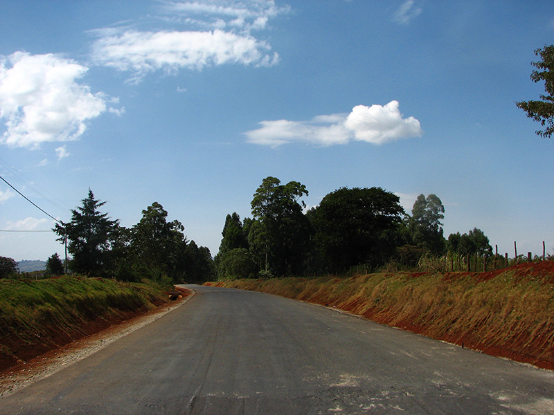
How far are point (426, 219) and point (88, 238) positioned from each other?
5402 centimetres

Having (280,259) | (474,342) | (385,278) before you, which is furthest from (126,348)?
(280,259)

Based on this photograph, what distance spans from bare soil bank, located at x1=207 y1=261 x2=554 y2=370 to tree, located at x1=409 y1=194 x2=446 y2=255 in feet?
175

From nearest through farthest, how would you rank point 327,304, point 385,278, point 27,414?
point 27,414, point 385,278, point 327,304

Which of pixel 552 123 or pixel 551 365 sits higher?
pixel 552 123

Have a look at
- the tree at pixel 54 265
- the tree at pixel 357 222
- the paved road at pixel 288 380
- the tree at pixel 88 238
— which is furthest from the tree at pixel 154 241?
the paved road at pixel 288 380

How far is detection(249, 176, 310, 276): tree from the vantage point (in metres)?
54.4

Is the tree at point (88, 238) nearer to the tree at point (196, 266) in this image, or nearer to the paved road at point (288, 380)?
the paved road at point (288, 380)

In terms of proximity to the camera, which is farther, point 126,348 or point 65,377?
point 126,348

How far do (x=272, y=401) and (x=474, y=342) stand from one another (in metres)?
6.51

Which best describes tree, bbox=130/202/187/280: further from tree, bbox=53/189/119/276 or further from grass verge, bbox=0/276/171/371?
grass verge, bbox=0/276/171/371

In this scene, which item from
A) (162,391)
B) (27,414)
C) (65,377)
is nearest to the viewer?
(27,414)

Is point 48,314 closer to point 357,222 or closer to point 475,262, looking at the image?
point 475,262

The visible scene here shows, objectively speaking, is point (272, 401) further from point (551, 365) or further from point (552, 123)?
point (552, 123)

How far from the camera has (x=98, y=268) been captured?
49438 mm
